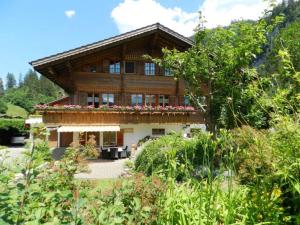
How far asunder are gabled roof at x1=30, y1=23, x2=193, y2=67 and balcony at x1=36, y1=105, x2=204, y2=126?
347 centimetres

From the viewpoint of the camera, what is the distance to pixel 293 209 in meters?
3.09

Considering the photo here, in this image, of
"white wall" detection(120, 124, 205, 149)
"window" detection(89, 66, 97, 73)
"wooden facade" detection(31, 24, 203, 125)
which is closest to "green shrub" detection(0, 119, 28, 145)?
"wooden facade" detection(31, 24, 203, 125)

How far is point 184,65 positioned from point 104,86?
11.7 meters

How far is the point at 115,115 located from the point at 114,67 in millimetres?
5149

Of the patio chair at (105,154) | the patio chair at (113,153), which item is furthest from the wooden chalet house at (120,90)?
the patio chair at (105,154)

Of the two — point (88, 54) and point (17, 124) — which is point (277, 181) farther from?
point (17, 124)

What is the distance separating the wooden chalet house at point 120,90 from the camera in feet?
72.0

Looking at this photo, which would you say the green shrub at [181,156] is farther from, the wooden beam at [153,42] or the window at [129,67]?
the window at [129,67]

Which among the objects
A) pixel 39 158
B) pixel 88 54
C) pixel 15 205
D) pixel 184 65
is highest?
pixel 88 54

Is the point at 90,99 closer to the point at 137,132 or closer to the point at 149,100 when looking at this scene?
the point at 137,132

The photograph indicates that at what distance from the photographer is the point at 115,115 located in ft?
73.5

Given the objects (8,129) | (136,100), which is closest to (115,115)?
(136,100)

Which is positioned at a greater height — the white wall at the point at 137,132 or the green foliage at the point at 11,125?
the green foliage at the point at 11,125

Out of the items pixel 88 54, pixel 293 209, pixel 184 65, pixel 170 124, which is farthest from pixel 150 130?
pixel 293 209
